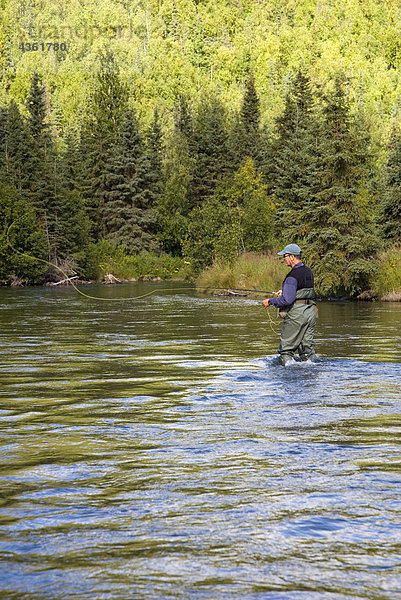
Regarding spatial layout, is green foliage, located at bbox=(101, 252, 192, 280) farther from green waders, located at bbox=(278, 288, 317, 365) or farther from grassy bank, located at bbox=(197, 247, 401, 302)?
green waders, located at bbox=(278, 288, 317, 365)

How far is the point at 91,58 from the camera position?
590 feet

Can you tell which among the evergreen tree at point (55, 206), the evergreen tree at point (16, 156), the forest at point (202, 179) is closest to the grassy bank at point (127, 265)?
the forest at point (202, 179)

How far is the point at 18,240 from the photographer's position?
2186 inches

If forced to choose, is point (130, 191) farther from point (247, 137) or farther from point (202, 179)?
point (247, 137)

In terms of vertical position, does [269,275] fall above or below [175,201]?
below

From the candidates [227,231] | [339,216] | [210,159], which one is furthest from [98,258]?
[339,216]

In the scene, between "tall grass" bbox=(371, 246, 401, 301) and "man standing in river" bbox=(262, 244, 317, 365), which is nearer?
"man standing in river" bbox=(262, 244, 317, 365)

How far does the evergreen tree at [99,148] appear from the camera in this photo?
8181cm

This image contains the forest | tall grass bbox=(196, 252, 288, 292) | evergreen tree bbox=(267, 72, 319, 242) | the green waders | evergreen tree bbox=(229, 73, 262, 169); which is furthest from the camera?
evergreen tree bbox=(229, 73, 262, 169)

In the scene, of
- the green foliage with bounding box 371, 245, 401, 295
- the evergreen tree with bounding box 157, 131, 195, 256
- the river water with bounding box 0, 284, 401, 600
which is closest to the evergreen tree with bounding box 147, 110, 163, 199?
the evergreen tree with bounding box 157, 131, 195, 256

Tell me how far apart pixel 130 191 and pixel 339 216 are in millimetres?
46270

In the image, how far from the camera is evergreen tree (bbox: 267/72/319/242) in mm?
58000

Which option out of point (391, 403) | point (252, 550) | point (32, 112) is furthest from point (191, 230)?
point (252, 550)

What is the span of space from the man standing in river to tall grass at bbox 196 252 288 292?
77.2 feet
